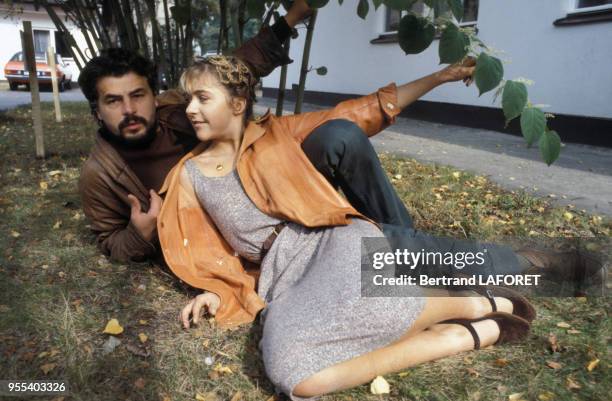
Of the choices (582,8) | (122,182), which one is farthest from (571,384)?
(582,8)

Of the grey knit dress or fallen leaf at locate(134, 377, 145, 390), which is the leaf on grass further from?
fallen leaf at locate(134, 377, 145, 390)

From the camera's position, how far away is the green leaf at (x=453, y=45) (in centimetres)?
167

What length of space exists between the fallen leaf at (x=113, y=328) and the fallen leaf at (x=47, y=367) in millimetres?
261

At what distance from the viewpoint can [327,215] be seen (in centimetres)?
211

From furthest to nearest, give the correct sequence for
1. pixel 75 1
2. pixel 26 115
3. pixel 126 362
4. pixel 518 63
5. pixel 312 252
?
pixel 26 115
pixel 518 63
pixel 75 1
pixel 312 252
pixel 126 362

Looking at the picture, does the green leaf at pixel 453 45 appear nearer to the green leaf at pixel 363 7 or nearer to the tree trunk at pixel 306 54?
the green leaf at pixel 363 7

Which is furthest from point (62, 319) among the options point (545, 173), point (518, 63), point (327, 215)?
point (518, 63)

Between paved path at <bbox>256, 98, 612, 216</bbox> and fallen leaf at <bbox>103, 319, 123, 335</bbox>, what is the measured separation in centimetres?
328

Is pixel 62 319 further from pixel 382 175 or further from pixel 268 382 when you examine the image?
pixel 382 175

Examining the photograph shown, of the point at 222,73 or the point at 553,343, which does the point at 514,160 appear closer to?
the point at 553,343

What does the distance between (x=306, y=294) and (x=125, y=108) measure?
134cm

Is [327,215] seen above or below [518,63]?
below

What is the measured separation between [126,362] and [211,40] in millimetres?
49022

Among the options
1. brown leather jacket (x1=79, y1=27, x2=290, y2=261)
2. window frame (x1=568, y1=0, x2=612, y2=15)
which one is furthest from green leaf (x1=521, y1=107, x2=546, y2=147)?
window frame (x1=568, y1=0, x2=612, y2=15)
